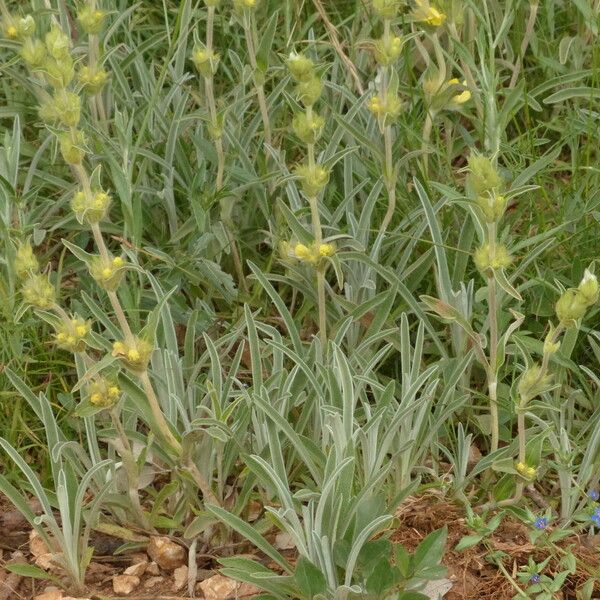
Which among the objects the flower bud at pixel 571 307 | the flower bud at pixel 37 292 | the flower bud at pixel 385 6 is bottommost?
the flower bud at pixel 571 307

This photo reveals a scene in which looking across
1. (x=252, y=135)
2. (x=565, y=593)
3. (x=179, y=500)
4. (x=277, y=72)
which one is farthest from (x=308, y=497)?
(x=277, y=72)

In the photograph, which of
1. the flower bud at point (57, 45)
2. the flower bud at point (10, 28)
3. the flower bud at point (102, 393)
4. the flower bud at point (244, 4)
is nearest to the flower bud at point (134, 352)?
the flower bud at point (102, 393)

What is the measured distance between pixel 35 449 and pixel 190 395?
1.59 ft

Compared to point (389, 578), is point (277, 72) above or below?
above

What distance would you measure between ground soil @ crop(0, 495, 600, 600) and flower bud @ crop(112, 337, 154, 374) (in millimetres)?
549

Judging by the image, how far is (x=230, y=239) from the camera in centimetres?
314

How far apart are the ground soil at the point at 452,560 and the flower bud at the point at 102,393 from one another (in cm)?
43

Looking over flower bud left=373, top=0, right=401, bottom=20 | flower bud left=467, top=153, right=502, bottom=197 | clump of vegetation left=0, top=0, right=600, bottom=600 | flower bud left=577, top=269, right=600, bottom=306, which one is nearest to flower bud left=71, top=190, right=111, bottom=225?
clump of vegetation left=0, top=0, right=600, bottom=600

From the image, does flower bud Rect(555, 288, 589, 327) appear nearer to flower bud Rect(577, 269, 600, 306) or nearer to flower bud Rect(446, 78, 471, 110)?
flower bud Rect(577, 269, 600, 306)

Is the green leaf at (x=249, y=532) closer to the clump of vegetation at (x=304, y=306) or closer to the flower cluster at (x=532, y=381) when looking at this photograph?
the clump of vegetation at (x=304, y=306)

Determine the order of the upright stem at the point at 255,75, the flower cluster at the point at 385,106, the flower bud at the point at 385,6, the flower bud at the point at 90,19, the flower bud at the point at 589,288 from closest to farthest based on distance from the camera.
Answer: the flower bud at the point at 589,288 → the flower bud at the point at 385,6 → the flower cluster at the point at 385,106 → the flower bud at the point at 90,19 → the upright stem at the point at 255,75

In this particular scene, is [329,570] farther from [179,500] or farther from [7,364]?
[7,364]

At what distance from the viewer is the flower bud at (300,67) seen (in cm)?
248

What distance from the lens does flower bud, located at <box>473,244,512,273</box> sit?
90.7 inches
